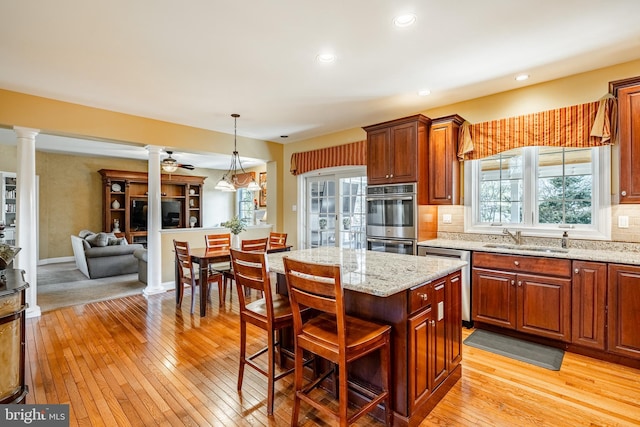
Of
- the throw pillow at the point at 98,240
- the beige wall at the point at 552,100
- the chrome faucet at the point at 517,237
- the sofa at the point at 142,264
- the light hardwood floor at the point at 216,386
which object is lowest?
the light hardwood floor at the point at 216,386

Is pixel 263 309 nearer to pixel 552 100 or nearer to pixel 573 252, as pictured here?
pixel 573 252

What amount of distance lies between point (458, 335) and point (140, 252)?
17.1 feet

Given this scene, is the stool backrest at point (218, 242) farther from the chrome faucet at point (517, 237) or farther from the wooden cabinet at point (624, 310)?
the wooden cabinet at point (624, 310)

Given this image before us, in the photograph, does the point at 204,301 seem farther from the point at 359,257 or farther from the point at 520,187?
the point at 520,187

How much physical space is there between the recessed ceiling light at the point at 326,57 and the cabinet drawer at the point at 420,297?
2.13 meters

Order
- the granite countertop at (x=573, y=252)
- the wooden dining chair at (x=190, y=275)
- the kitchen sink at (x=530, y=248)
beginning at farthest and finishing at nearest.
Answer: the wooden dining chair at (x=190, y=275) < the kitchen sink at (x=530, y=248) < the granite countertop at (x=573, y=252)

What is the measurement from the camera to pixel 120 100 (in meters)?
3.96

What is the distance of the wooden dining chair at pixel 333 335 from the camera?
5.34 ft

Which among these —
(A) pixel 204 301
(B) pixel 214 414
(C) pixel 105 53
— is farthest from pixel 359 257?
(C) pixel 105 53

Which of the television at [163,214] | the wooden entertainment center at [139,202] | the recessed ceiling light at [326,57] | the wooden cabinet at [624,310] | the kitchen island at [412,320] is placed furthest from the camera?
the television at [163,214]

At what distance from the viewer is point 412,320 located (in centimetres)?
184

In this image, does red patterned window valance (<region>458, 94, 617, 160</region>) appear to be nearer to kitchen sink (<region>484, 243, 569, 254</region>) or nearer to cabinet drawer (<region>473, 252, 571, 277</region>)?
kitchen sink (<region>484, 243, 569, 254</region>)
